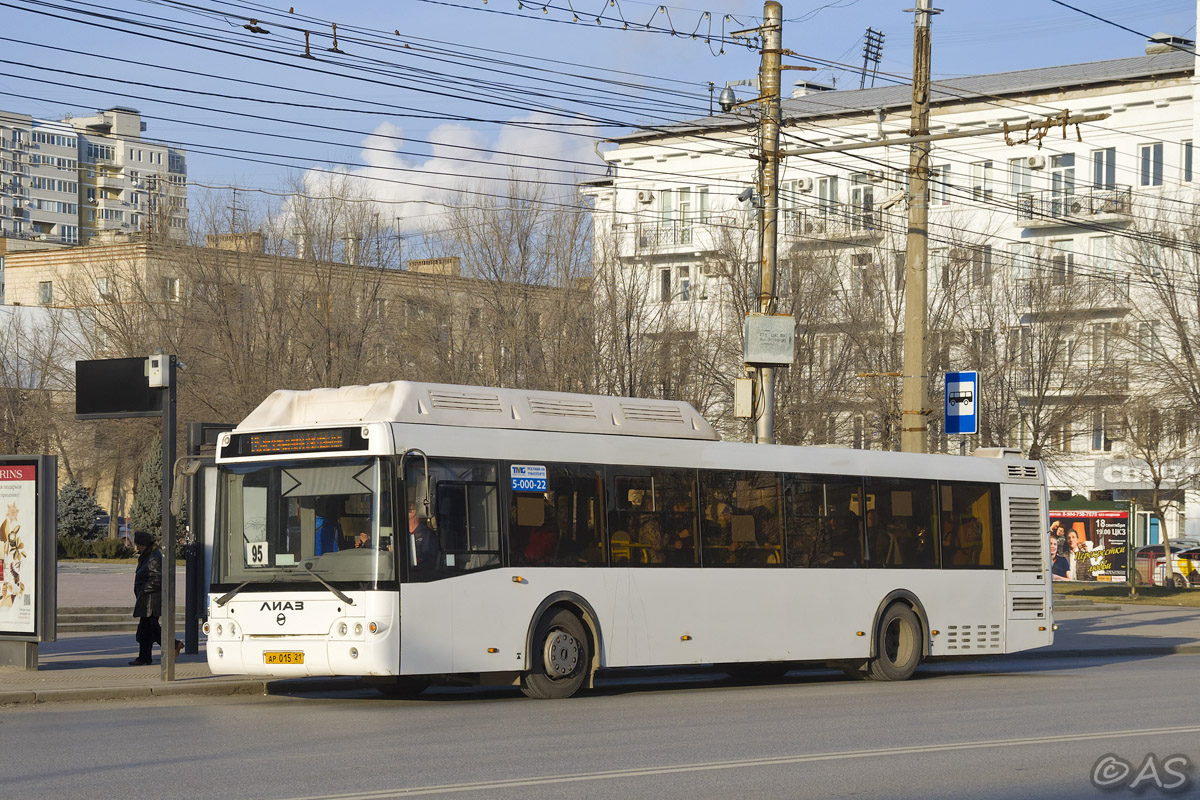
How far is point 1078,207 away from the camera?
6144 centimetres

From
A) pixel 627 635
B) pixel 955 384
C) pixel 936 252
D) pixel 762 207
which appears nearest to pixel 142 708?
pixel 627 635

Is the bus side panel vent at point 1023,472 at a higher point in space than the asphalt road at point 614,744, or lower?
higher

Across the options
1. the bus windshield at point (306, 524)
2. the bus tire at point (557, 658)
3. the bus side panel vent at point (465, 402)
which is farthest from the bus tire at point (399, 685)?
the bus side panel vent at point (465, 402)

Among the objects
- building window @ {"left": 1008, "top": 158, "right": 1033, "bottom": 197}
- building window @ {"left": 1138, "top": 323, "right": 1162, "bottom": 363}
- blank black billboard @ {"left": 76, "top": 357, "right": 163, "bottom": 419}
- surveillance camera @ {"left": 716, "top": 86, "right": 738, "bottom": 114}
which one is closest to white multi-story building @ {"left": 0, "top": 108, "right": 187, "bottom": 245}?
building window @ {"left": 1008, "top": 158, "right": 1033, "bottom": 197}

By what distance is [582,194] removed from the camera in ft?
133

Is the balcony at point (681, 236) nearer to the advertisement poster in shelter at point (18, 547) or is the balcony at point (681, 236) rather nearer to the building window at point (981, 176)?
the building window at point (981, 176)

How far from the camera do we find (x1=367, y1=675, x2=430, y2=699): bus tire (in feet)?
53.6

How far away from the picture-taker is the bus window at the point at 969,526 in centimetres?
2012

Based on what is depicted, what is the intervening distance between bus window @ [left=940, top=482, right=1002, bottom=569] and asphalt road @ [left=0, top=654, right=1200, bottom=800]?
2.64 m

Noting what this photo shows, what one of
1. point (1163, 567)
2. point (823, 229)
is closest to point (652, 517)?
point (823, 229)

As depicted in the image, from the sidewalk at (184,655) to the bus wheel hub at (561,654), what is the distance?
2676 millimetres

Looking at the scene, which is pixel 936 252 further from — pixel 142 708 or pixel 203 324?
pixel 142 708

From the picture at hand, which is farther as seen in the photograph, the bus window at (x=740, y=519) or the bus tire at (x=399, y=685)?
the bus window at (x=740, y=519)

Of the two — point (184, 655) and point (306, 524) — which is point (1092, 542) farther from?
point (306, 524)
